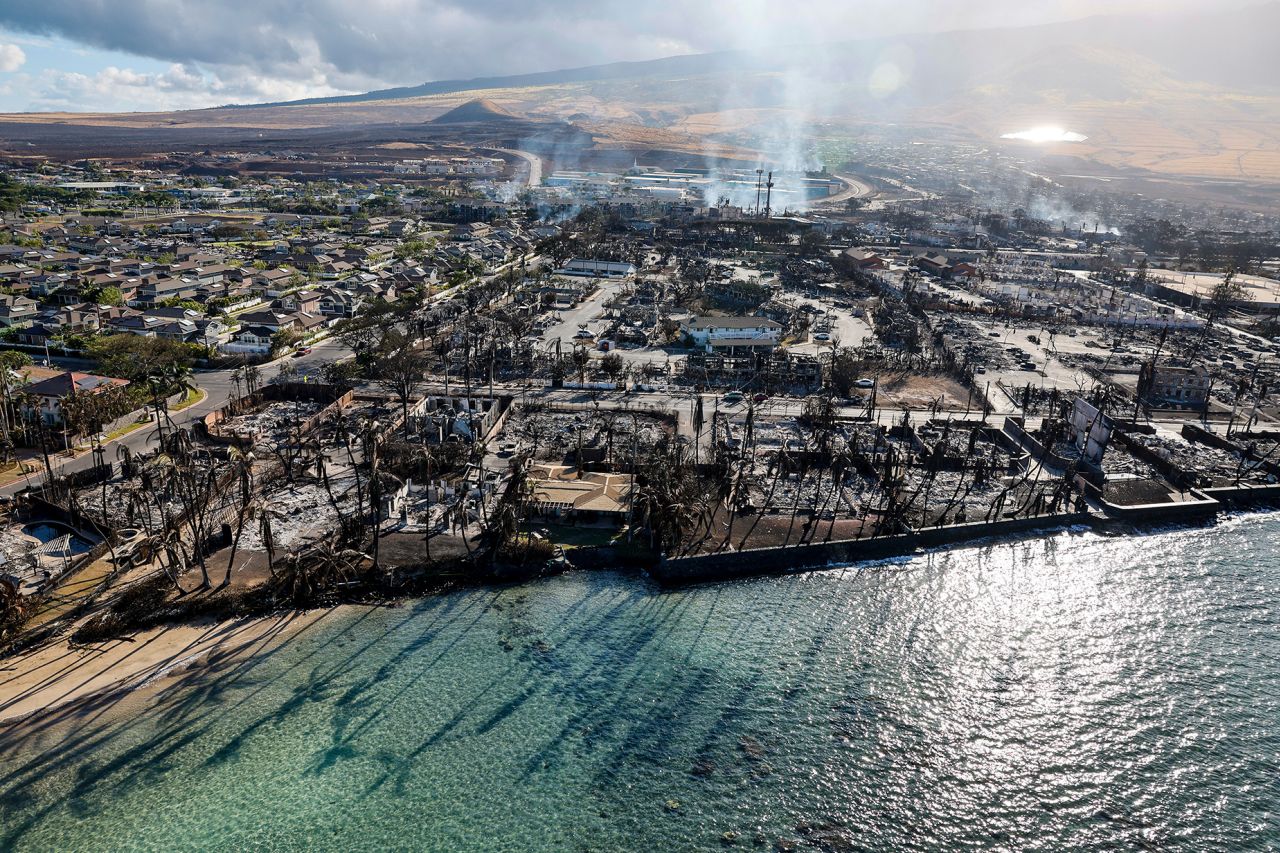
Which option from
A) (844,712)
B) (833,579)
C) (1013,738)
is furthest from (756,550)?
(1013,738)

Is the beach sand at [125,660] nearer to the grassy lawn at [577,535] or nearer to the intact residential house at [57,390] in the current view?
the grassy lawn at [577,535]

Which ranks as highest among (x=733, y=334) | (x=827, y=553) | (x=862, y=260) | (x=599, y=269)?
(x=862, y=260)

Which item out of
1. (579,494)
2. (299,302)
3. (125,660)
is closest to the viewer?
(125,660)

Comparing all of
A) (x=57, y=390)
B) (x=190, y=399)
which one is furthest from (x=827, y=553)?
(x=57, y=390)

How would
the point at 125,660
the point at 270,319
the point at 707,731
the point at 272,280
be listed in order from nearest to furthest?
1. the point at 707,731
2. the point at 125,660
3. the point at 270,319
4. the point at 272,280

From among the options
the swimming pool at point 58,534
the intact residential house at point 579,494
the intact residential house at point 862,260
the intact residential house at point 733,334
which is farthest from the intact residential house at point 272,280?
the intact residential house at point 862,260

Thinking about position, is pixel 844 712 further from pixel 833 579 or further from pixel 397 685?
pixel 397 685

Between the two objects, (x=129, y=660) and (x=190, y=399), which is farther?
(x=190, y=399)

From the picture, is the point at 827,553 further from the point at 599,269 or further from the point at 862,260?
the point at 862,260
